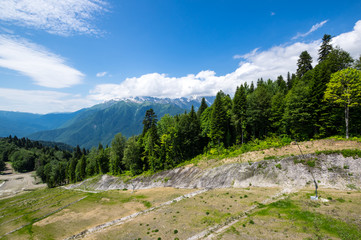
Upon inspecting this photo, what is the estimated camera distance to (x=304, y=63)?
66.1 meters

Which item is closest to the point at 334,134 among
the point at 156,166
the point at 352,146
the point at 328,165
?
the point at 352,146

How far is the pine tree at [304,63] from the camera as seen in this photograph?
214 feet

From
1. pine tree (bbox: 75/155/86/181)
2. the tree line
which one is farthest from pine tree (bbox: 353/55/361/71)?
pine tree (bbox: 75/155/86/181)

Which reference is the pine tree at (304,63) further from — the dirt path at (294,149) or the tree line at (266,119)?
the dirt path at (294,149)

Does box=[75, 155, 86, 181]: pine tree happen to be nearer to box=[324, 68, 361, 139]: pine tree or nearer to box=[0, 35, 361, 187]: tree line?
box=[0, 35, 361, 187]: tree line

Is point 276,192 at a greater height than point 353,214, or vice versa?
point 353,214

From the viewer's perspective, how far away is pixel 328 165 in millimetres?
25031

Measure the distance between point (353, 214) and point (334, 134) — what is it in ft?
87.8

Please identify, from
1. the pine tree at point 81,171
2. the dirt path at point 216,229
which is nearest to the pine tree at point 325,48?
the dirt path at point 216,229

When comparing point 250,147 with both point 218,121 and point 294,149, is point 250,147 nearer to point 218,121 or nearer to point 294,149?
point 294,149

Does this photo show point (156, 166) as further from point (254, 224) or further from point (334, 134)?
point (334, 134)

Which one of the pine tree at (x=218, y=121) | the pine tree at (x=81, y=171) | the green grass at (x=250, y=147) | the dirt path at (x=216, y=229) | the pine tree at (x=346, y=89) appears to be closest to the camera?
the dirt path at (x=216, y=229)

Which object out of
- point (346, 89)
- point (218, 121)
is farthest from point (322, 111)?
point (218, 121)

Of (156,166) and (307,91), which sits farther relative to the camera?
(156,166)
